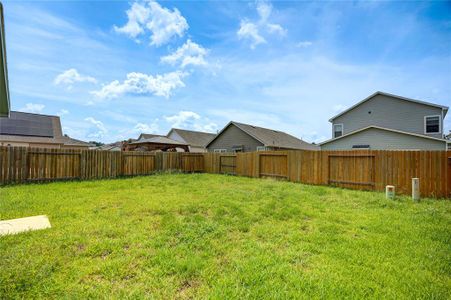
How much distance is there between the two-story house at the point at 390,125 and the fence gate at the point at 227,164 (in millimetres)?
7412

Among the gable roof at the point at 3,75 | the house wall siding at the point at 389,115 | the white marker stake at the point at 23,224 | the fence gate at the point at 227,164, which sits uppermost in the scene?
the house wall siding at the point at 389,115

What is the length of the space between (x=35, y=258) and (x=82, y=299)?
1.33 meters

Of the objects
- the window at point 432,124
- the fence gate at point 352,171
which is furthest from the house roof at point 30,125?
the window at point 432,124

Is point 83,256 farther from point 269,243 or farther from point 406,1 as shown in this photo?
point 406,1

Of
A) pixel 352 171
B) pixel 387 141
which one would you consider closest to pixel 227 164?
pixel 352 171

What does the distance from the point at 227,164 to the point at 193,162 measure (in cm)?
289

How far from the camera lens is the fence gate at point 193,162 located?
16.8 metres

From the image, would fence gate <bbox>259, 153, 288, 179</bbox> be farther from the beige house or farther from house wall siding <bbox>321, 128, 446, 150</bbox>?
the beige house

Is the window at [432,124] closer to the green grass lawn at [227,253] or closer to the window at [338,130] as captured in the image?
the window at [338,130]

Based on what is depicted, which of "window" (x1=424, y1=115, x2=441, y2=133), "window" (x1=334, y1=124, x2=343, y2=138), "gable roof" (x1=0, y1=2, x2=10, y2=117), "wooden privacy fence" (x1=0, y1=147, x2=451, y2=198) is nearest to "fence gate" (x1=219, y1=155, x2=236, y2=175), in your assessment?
"wooden privacy fence" (x1=0, y1=147, x2=451, y2=198)

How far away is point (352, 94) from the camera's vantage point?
18.2 m

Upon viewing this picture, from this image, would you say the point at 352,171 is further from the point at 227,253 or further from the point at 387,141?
the point at 227,253

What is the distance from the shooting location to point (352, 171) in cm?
953

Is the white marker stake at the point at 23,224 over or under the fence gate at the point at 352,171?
under
